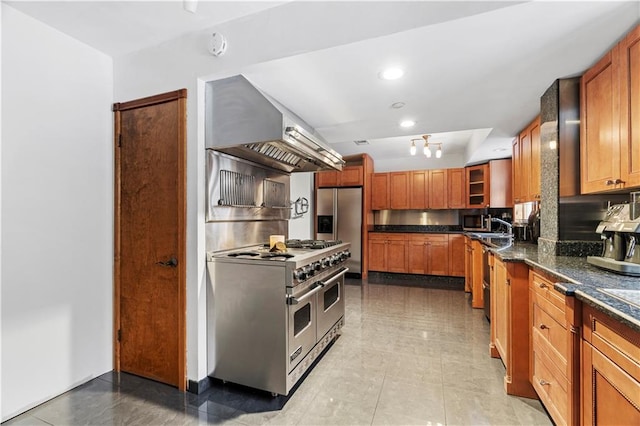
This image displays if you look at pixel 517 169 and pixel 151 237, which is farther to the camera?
pixel 517 169

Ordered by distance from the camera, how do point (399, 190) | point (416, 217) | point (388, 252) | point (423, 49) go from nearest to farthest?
1. point (423, 49)
2. point (388, 252)
3. point (399, 190)
4. point (416, 217)

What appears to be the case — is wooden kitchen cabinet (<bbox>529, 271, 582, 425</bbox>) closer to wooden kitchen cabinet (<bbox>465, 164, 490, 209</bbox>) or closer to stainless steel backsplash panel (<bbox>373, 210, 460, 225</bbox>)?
wooden kitchen cabinet (<bbox>465, 164, 490, 209</bbox>)

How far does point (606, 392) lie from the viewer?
1.14 m

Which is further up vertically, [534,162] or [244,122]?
[244,122]

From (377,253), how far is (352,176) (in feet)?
5.37

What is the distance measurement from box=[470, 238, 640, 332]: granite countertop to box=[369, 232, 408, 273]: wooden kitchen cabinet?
Answer: 362cm

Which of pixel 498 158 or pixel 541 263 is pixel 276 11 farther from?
A: pixel 498 158

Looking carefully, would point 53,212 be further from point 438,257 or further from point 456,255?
point 456,255

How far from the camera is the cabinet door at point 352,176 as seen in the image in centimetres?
584

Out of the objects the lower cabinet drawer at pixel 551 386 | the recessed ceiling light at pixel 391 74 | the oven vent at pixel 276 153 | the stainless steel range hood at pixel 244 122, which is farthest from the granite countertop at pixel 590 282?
the oven vent at pixel 276 153

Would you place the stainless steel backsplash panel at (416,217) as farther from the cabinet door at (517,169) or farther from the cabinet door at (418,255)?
the cabinet door at (517,169)

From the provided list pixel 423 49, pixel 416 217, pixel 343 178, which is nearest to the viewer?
pixel 423 49

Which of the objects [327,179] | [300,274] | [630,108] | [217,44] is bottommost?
[300,274]

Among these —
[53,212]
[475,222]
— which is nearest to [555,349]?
[53,212]
